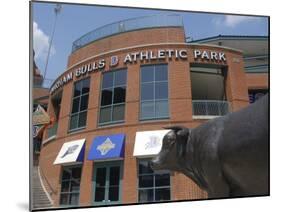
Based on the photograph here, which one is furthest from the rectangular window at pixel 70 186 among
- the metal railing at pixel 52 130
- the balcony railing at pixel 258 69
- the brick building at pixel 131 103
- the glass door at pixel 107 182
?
the balcony railing at pixel 258 69

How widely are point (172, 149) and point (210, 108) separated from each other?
42.5 inches

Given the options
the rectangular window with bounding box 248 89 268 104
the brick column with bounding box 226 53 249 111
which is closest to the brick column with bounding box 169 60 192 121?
the brick column with bounding box 226 53 249 111

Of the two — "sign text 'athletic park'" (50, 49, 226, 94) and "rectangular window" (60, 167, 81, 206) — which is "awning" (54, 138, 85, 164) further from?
"sign text 'athletic park'" (50, 49, 226, 94)

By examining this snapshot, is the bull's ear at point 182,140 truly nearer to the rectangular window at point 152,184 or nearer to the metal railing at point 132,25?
the rectangular window at point 152,184

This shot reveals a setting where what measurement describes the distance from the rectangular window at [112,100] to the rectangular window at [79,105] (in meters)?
0.30

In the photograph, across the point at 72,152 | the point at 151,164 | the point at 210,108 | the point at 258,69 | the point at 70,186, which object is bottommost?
the point at 70,186

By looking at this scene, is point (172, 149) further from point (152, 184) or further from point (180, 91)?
point (180, 91)

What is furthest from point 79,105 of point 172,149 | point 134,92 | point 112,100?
point 172,149

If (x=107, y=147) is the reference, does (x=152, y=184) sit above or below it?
below

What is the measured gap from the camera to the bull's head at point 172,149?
613cm

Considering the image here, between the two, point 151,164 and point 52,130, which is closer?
point 52,130

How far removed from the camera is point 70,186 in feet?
21.1
